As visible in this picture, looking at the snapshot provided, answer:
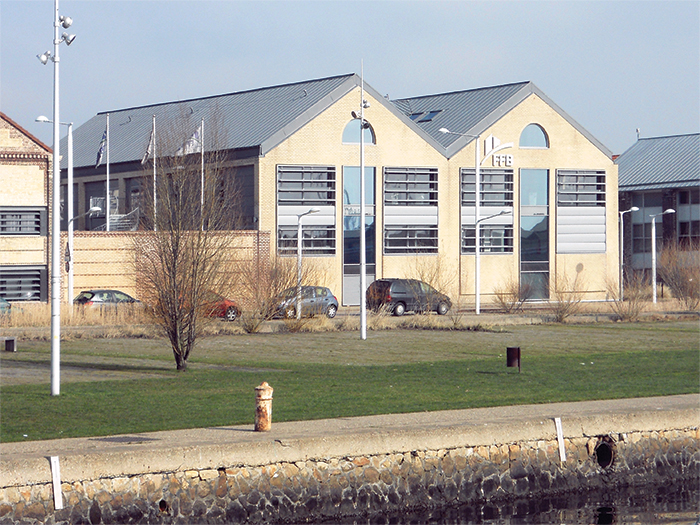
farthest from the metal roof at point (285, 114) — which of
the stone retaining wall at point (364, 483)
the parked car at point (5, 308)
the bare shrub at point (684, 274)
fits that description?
the stone retaining wall at point (364, 483)

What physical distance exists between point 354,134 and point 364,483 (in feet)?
139

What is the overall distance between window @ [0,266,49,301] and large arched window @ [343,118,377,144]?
57.3 ft

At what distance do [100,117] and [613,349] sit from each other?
51.3 meters

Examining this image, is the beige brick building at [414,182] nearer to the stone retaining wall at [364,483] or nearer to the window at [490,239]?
the window at [490,239]

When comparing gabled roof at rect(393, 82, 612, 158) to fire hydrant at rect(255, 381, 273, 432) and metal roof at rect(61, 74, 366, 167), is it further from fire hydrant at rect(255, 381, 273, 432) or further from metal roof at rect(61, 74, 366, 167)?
fire hydrant at rect(255, 381, 273, 432)

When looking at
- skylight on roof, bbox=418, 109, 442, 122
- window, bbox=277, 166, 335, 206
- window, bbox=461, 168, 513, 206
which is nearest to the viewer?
window, bbox=277, 166, 335, 206

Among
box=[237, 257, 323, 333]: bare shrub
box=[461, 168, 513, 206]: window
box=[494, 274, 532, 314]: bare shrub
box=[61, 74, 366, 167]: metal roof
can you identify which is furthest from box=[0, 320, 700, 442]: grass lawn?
box=[461, 168, 513, 206]: window

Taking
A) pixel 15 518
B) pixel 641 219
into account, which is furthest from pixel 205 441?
pixel 641 219

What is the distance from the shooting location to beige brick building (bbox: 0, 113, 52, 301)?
146 ft

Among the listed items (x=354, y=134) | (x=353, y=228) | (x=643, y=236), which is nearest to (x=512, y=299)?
(x=353, y=228)

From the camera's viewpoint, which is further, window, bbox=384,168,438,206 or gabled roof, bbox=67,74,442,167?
window, bbox=384,168,438,206

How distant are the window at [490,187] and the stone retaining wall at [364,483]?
139ft

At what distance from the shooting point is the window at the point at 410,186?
2185 inches

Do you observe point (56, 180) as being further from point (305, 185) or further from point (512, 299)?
point (305, 185)
